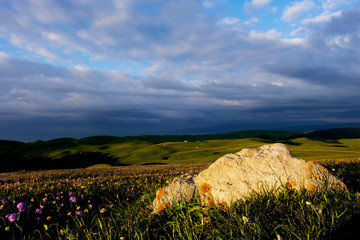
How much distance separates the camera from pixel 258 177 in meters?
4.73

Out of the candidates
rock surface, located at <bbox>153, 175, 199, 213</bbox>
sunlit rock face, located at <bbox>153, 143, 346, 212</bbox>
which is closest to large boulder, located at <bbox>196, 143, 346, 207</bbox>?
sunlit rock face, located at <bbox>153, 143, 346, 212</bbox>

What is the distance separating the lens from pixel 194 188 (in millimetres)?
5465

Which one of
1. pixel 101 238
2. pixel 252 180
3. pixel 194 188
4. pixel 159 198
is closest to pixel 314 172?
pixel 252 180

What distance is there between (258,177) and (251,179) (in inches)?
6.8

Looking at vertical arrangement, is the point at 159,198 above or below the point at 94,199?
above

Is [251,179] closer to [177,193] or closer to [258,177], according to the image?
[258,177]

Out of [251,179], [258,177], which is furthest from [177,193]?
[258,177]

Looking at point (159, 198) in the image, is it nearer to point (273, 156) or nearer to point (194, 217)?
point (194, 217)

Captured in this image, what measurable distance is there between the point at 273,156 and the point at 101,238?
4293 mm

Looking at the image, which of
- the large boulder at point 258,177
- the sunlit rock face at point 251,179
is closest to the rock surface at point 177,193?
the sunlit rock face at point 251,179

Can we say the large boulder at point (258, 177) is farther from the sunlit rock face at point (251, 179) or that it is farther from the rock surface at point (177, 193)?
the rock surface at point (177, 193)

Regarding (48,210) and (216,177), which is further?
(48,210)

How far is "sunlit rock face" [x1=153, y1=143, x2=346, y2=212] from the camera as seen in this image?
4.39 m

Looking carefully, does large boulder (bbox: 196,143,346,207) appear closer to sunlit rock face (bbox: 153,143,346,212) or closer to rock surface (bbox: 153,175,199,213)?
sunlit rock face (bbox: 153,143,346,212)
